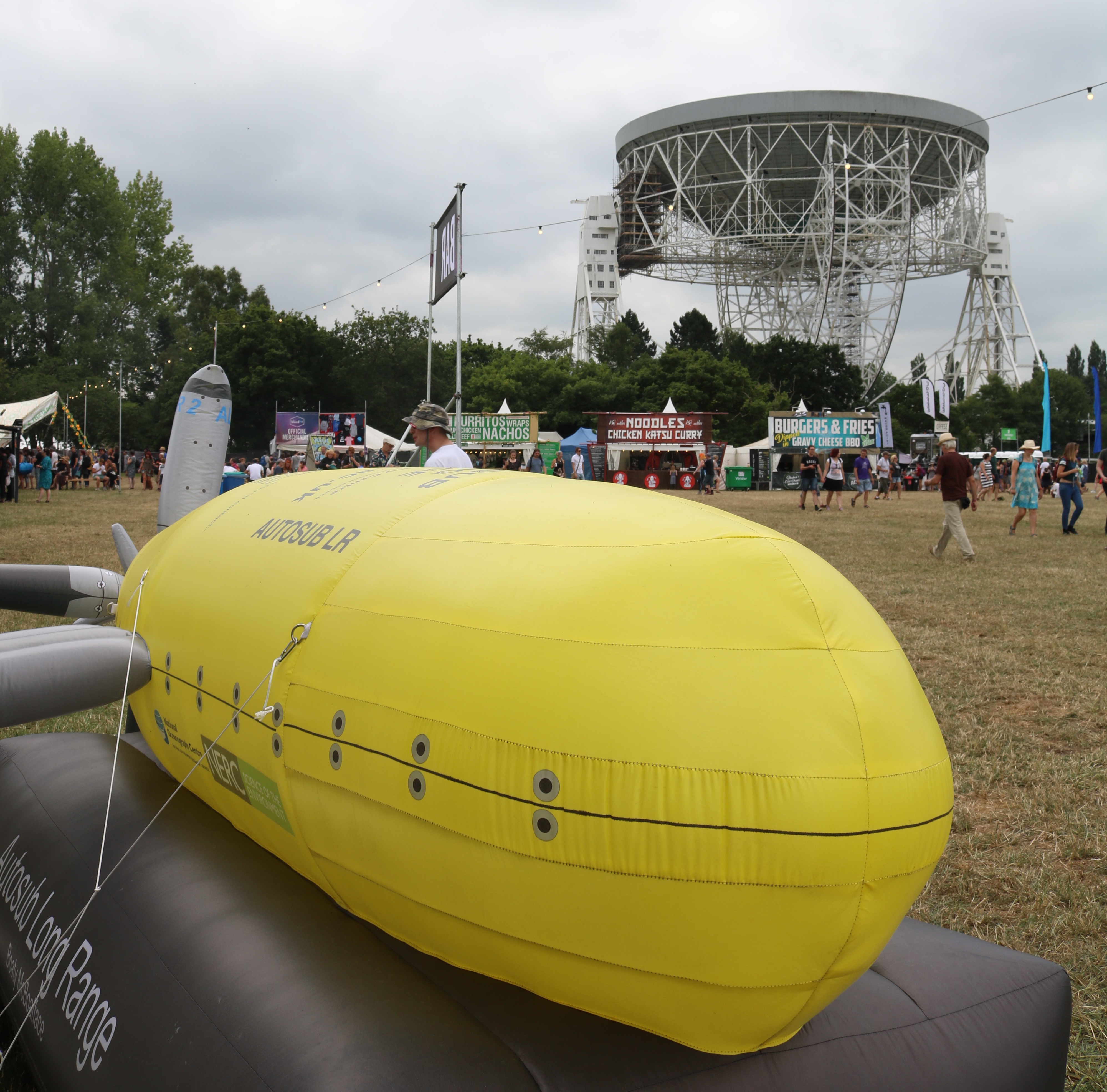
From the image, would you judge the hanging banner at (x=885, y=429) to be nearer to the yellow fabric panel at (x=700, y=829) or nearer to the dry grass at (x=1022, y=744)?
the dry grass at (x=1022, y=744)

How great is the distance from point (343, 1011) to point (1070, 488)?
17.6 metres

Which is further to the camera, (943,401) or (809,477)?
(943,401)

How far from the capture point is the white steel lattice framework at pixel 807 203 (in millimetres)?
55000

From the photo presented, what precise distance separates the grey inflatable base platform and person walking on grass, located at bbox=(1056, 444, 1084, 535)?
1568 cm

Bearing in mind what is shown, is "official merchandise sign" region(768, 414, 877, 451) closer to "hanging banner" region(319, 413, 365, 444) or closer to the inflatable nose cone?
"hanging banner" region(319, 413, 365, 444)

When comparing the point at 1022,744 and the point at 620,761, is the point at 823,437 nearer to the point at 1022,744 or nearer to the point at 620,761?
the point at 1022,744

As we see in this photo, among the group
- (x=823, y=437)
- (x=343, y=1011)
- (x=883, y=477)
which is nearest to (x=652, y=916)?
(x=343, y=1011)

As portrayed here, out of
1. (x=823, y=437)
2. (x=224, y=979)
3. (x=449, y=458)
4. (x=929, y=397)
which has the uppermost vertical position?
(x=929, y=397)

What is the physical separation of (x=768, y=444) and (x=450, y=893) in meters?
39.8

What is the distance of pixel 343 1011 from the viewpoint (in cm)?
180

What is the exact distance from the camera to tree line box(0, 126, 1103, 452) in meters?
45.2

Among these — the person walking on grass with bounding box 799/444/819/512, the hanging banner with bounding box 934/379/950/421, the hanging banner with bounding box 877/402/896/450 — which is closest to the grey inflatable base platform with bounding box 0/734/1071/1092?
the person walking on grass with bounding box 799/444/819/512

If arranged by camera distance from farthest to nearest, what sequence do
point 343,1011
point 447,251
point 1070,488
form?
point 447,251 → point 1070,488 → point 343,1011

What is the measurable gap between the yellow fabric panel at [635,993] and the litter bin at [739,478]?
38384 mm
